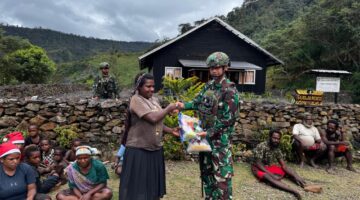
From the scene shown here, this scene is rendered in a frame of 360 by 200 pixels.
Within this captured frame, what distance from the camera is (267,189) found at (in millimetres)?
5492

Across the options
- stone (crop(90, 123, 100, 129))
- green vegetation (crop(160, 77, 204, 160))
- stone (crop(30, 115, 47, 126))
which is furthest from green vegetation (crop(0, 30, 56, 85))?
green vegetation (crop(160, 77, 204, 160))

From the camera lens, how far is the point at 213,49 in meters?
20.0

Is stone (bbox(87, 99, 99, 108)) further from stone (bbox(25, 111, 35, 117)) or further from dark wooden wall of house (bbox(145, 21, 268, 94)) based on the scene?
dark wooden wall of house (bbox(145, 21, 268, 94))

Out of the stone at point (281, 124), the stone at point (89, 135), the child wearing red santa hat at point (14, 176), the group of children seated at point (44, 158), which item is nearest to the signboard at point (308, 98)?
the stone at point (281, 124)

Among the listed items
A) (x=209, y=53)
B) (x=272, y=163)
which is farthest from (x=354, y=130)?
(x=209, y=53)

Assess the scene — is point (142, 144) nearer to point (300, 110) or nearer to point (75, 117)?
point (75, 117)

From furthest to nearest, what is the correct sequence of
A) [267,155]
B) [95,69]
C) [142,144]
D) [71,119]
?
[95,69] → [71,119] → [267,155] → [142,144]

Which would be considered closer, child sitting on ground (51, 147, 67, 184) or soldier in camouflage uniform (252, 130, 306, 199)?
child sitting on ground (51, 147, 67, 184)

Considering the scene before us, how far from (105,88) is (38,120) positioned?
5.32 ft

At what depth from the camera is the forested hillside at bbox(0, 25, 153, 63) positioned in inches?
2729

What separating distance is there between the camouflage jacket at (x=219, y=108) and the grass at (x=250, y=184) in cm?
180

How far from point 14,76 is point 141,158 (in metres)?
30.8

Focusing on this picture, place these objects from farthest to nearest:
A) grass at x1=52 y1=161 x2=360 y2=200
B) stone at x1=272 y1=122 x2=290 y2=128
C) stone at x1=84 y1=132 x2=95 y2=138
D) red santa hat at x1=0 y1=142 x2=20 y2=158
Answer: stone at x1=272 y1=122 x2=290 y2=128 < stone at x1=84 y1=132 x2=95 y2=138 < grass at x1=52 y1=161 x2=360 y2=200 < red santa hat at x1=0 y1=142 x2=20 y2=158

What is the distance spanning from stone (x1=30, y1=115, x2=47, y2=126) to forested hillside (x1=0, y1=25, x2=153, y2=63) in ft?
201
